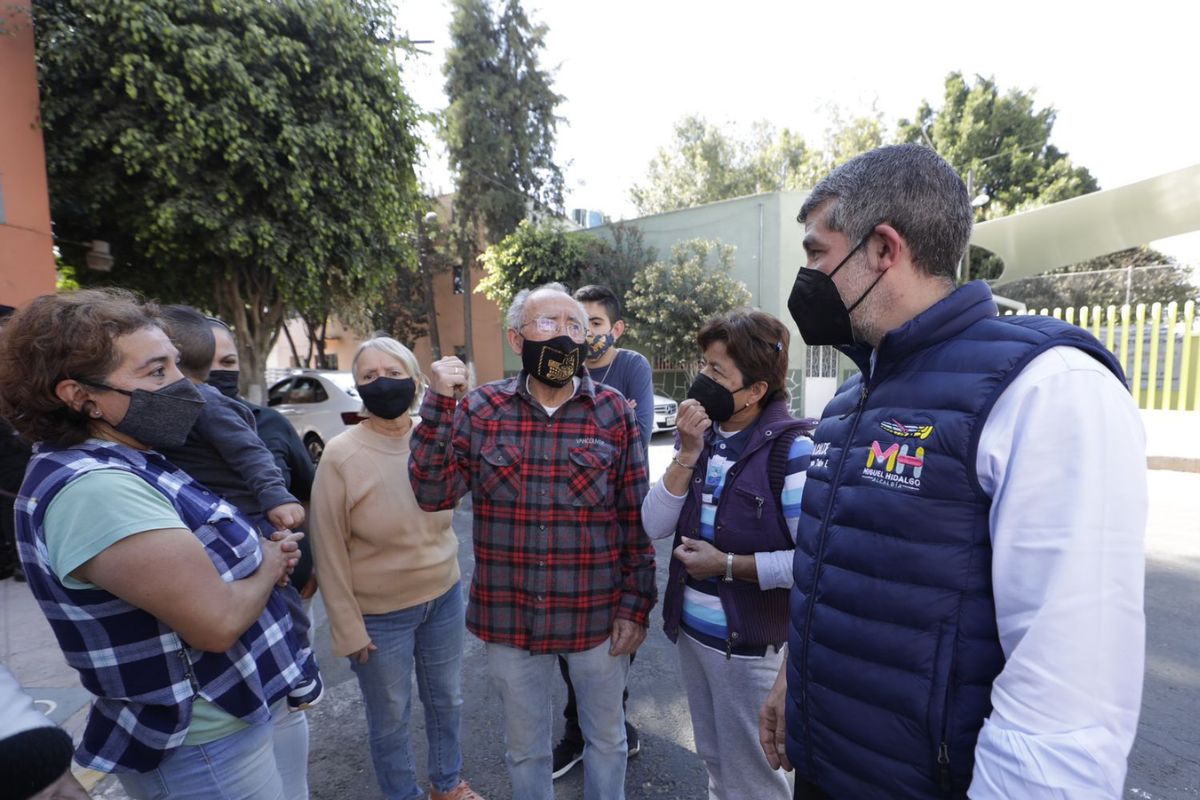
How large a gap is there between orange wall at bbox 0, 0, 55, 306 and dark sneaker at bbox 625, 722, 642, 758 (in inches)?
312

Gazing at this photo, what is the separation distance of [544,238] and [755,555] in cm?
1726

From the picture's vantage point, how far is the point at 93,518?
1276 mm

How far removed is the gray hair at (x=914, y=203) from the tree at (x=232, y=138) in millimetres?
8610

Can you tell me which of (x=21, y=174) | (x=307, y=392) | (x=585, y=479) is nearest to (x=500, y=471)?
(x=585, y=479)

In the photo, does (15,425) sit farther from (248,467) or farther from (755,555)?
(755,555)

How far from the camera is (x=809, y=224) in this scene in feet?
4.55

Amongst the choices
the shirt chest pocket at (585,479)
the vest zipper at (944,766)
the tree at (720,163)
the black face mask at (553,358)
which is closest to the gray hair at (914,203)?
the vest zipper at (944,766)

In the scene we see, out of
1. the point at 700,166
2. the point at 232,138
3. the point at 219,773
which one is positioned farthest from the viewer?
the point at 700,166

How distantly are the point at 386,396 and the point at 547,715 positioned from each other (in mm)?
1330

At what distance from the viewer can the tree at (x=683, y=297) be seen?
15680 mm

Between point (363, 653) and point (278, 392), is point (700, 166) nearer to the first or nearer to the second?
point (278, 392)

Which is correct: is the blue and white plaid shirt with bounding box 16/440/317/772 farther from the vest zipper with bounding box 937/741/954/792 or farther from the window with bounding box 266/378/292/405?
the window with bounding box 266/378/292/405

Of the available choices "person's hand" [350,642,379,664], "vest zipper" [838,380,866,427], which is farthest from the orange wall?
"vest zipper" [838,380,866,427]

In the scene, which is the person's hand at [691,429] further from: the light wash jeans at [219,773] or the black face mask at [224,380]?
the black face mask at [224,380]
